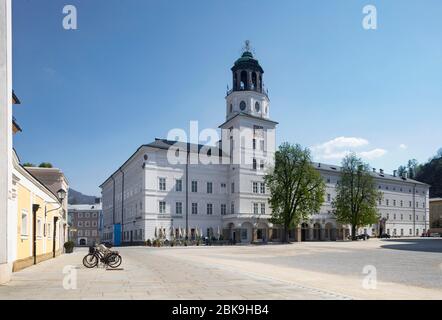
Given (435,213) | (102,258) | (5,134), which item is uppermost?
(5,134)

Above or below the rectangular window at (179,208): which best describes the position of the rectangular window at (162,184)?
above

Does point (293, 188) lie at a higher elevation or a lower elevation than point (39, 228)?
higher

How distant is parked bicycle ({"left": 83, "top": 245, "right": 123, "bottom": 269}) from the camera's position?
67.8 ft

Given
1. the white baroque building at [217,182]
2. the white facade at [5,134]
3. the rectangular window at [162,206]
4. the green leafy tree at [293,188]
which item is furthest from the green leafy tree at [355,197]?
the white facade at [5,134]

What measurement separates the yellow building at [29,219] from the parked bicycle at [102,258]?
3077mm

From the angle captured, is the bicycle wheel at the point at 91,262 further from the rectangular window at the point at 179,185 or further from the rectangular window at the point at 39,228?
the rectangular window at the point at 179,185

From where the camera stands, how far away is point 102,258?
20.8 metres

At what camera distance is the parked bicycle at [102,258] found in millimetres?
20656

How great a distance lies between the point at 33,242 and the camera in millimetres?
24641

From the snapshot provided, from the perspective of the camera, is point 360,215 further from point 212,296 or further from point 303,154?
point 212,296

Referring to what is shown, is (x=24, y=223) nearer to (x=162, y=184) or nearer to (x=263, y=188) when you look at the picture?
(x=162, y=184)

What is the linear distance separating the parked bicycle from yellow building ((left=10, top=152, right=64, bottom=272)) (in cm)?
308

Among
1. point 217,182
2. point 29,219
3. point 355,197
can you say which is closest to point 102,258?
point 29,219

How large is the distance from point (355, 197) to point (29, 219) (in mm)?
64502
